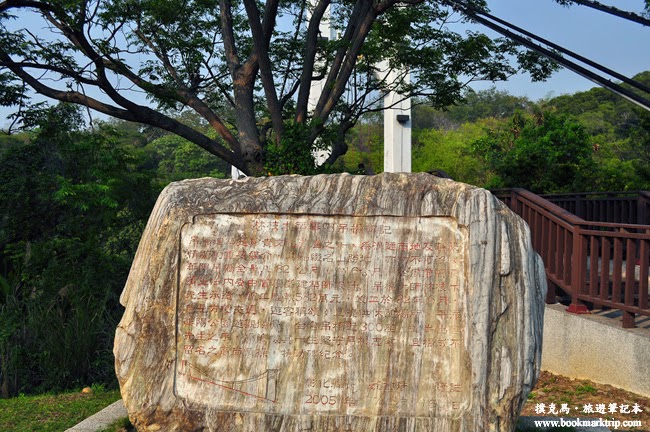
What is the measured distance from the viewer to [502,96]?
50625mm

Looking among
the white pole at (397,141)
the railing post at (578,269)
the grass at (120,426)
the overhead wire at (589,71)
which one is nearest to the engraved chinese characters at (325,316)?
the grass at (120,426)

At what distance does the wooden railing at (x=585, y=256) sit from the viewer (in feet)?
18.2

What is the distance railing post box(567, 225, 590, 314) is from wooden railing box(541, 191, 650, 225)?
9.35ft

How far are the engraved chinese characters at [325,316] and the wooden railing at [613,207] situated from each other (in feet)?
19.5

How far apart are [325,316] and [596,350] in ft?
10.5

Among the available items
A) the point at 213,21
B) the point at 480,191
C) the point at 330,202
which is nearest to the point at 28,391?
the point at 330,202

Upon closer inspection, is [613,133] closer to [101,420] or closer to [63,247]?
[63,247]

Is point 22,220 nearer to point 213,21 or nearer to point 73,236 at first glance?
point 73,236

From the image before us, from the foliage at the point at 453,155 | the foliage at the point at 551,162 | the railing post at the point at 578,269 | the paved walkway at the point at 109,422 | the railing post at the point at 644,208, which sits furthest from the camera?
the foliage at the point at 453,155

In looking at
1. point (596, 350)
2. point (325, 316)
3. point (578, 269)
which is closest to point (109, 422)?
point (325, 316)

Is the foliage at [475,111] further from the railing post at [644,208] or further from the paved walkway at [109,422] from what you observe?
the paved walkway at [109,422]

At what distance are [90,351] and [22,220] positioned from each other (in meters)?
2.89

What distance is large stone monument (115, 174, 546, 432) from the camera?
144 inches

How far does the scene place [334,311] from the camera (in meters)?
3.76
